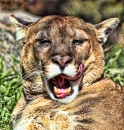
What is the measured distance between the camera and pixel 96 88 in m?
7.86

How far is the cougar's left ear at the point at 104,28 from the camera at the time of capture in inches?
320

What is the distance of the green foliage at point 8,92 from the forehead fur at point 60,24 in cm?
144

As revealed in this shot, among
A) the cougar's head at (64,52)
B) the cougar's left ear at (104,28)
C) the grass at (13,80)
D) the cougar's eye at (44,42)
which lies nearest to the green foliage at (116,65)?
the grass at (13,80)

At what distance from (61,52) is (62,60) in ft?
0.78

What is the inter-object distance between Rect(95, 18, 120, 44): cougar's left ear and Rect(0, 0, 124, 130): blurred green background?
1.68m

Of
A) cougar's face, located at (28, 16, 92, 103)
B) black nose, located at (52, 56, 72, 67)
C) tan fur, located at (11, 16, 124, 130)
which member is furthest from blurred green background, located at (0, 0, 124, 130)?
black nose, located at (52, 56, 72, 67)

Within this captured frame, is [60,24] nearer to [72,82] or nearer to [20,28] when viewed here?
[20,28]

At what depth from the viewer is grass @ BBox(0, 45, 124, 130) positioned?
916cm

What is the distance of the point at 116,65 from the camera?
10.6 metres

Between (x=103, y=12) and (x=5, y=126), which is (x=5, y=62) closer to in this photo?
(x=5, y=126)

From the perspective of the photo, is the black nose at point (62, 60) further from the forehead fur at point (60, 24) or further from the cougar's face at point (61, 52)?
the forehead fur at point (60, 24)

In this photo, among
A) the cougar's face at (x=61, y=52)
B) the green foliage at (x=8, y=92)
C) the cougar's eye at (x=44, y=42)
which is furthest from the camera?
the green foliage at (x=8, y=92)

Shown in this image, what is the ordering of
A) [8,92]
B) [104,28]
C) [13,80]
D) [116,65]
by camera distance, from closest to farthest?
1. [104,28]
2. [8,92]
3. [13,80]
4. [116,65]

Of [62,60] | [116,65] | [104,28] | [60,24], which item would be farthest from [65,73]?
[116,65]
